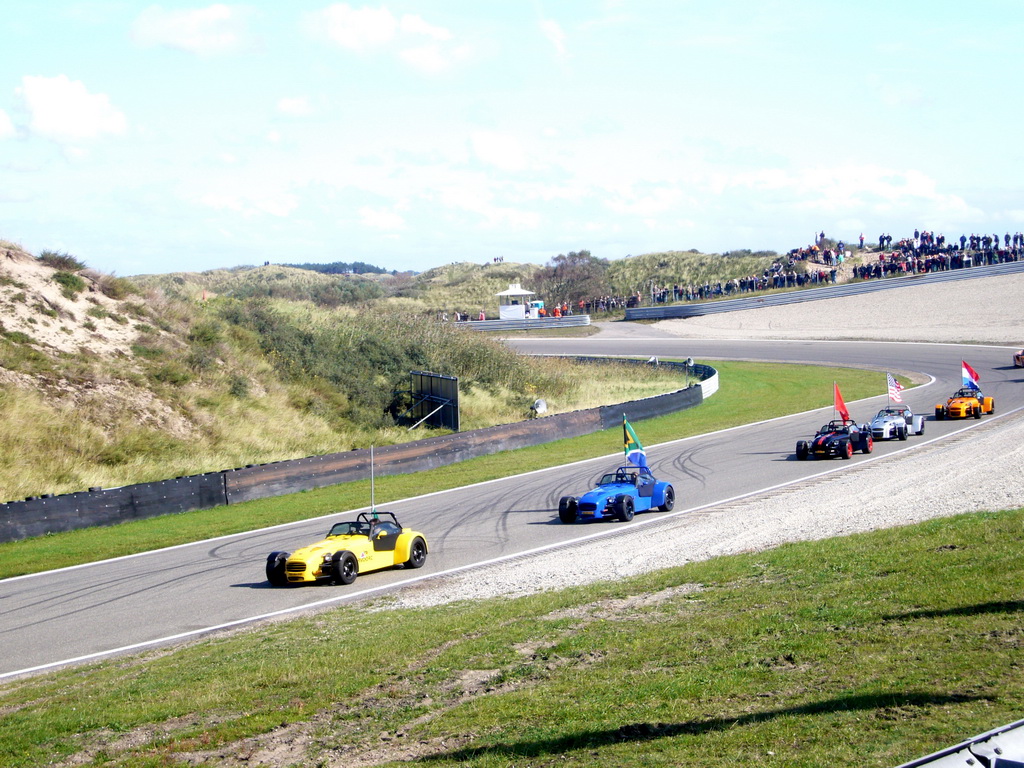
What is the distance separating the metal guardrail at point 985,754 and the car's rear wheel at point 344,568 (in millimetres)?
12735

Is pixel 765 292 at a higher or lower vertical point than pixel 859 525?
higher

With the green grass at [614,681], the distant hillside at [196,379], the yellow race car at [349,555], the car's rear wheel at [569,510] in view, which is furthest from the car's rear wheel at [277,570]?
the distant hillside at [196,379]

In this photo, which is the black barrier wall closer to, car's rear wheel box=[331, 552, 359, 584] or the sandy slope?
car's rear wheel box=[331, 552, 359, 584]

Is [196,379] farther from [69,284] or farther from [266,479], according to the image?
[266,479]

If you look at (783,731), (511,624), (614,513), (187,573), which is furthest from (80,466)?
(783,731)

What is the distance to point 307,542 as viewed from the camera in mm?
19312

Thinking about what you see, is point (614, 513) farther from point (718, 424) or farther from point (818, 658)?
point (718, 424)

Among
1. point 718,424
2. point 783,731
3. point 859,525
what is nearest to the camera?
point 783,731

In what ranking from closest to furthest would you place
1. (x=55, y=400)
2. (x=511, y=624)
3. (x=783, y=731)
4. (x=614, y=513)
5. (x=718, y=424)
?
(x=783, y=731) < (x=511, y=624) < (x=614, y=513) < (x=55, y=400) < (x=718, y=424)

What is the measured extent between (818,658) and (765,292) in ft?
249

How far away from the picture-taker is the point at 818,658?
8188mm

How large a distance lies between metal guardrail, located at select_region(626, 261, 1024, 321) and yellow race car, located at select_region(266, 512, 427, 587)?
65038 mm

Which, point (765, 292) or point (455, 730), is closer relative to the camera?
point (455, 730)

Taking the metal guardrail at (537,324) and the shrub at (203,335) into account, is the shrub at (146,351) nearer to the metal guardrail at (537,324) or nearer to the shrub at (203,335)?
the shrub at (203,335)
